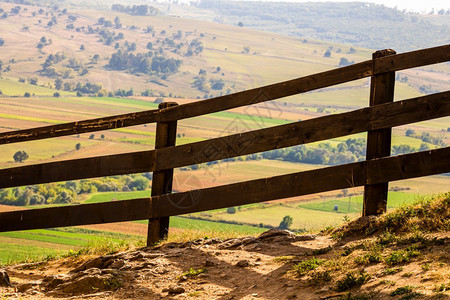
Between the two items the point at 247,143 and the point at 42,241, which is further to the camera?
the point at 42,241

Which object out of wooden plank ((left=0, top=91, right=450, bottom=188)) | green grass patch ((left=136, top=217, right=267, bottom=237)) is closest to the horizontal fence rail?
wooden plank ((left=0, top=91, right=450, bottom=188))

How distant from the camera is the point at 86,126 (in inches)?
253

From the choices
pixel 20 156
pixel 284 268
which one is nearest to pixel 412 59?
pixel 284 268

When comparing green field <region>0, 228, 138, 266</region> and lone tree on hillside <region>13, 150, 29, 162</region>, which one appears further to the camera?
lone tree on hillside <region>13, 150, 29, 162</region>

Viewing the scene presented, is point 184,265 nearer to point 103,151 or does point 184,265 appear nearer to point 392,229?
point 392,229

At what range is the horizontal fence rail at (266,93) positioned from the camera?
539cm

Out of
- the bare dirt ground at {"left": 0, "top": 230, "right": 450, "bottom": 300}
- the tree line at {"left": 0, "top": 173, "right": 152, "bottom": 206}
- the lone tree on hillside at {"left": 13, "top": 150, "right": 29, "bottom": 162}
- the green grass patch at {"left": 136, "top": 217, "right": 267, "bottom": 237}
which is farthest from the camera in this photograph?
the lone tree on hillside at {"left": 13, "top": 150, "right": 29, "bottom": 162}

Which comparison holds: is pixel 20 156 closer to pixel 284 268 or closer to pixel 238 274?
pixel 238 274

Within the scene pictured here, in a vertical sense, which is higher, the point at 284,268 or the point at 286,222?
the point at 284,268

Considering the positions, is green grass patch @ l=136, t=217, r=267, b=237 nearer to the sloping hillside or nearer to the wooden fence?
the wooden fence

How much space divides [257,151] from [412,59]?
5.75 ft

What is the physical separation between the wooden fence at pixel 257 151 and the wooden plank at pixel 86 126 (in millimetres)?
11

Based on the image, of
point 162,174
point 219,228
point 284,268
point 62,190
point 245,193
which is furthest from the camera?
point 62,190

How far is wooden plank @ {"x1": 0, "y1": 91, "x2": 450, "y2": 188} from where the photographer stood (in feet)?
17.6
